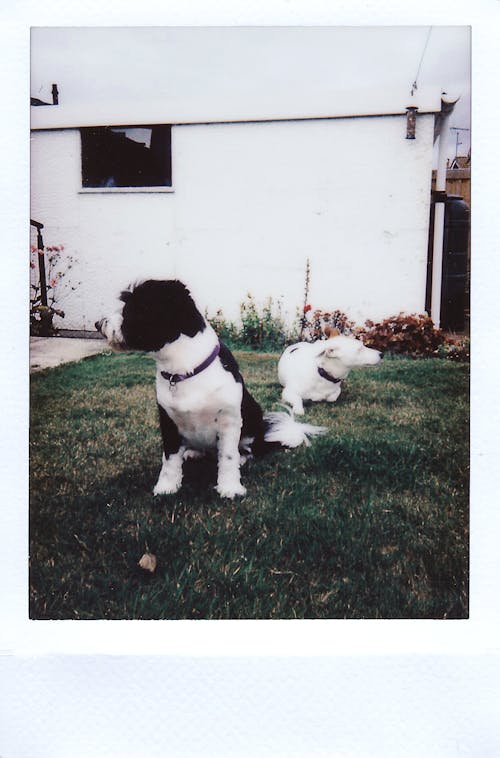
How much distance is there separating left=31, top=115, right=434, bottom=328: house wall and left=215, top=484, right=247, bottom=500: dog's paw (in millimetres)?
551

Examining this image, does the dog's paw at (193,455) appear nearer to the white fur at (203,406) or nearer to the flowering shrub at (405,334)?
the white fur at (203,406)

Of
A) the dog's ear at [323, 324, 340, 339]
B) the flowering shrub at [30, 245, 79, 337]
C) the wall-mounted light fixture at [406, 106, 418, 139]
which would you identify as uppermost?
the wall-mounted light fixture at [406, 106, 418, 139]

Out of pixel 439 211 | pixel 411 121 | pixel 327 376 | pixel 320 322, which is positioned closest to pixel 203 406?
pixel 320 322

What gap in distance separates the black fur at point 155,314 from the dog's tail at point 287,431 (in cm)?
56

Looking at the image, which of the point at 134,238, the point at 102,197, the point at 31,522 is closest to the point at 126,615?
the point at 31,522

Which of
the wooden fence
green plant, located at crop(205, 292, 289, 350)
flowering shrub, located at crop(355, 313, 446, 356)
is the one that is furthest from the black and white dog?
the wooden fence

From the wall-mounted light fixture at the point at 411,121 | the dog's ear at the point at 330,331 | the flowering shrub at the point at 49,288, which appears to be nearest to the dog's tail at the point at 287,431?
the dog's ear at the point at 330,331

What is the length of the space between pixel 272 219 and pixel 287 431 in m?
0.72

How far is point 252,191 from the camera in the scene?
1562mm

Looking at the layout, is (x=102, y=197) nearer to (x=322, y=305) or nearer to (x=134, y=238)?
(x=134, y=238)

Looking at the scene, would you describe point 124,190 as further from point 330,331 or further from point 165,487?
point 165,487

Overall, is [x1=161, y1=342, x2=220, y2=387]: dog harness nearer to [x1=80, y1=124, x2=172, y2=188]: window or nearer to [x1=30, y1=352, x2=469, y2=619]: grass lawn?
[x1=30, y1=352, x2=469, y2=619]: grass lawn

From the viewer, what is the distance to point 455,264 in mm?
1445

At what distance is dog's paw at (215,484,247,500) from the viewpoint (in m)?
1.47
